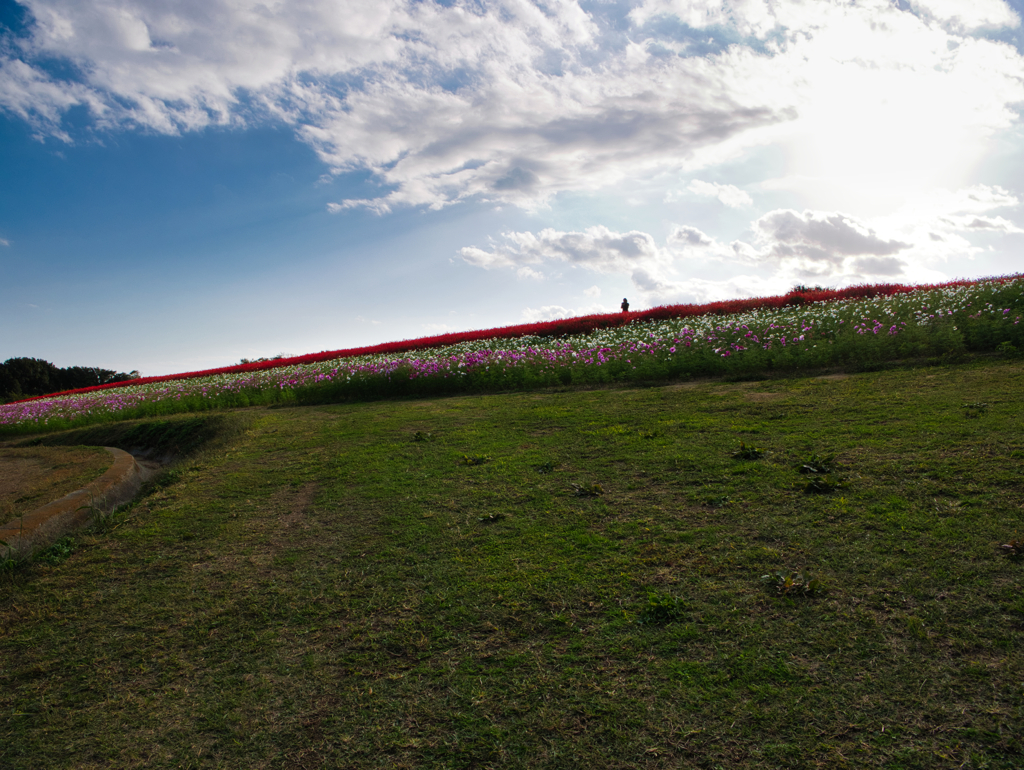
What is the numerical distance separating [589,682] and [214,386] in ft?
48.9

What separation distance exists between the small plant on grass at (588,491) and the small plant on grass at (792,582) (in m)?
1.42

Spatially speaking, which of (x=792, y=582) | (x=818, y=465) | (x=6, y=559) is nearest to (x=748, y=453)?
(x=818, y=465)

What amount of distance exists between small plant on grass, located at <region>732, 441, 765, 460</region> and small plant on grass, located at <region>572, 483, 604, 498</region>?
46.5 inches

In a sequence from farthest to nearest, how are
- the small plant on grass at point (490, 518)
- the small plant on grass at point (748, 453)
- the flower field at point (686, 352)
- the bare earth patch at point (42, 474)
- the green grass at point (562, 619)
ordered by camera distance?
the flower field at point (686, 352) < the bare earth patch at point (42, 474) < the small plant on grass at point (748, 453) < the small plant on grass at point (490, 518) < the green grass at point (562, 619)

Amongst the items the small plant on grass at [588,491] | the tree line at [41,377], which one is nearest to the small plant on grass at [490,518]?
the small plant on grass at [588,491]

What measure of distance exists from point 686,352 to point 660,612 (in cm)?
803

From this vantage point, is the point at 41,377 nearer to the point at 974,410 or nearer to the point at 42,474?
the point at 42,474

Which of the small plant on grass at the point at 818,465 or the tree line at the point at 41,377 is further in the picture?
the tree line at the point at 41,377

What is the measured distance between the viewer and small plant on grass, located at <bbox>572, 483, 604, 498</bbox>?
155 inches

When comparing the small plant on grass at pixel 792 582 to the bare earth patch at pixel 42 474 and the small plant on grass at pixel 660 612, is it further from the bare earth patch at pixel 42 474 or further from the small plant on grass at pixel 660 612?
the bare earth patch at pixel 42 474

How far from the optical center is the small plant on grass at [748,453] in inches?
171

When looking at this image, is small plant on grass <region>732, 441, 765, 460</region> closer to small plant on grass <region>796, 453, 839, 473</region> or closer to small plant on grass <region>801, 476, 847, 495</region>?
small plant on grass <region>796, 453, 839, 473</region>

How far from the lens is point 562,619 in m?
2.52

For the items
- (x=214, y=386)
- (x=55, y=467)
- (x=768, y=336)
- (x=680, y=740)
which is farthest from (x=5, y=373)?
(x=680, y=740)
